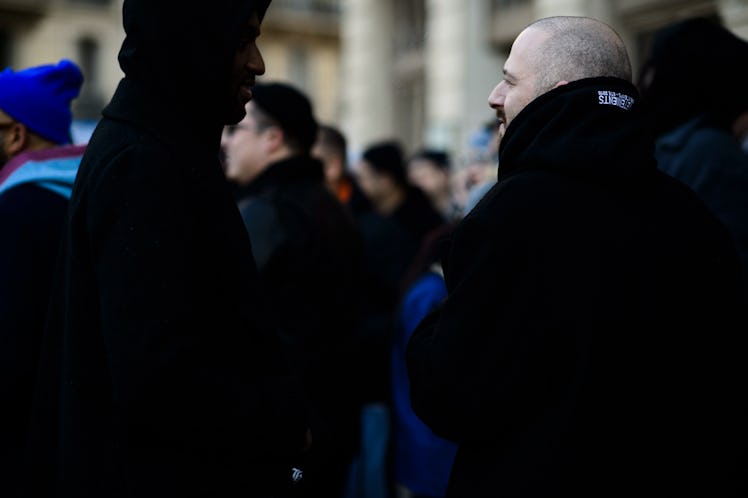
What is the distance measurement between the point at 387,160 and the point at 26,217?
171 inches

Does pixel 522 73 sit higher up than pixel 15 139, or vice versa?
pixel 522 73

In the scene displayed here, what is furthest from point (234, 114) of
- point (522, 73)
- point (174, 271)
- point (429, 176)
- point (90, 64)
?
point (90, 64)

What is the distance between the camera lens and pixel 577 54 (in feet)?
6.63

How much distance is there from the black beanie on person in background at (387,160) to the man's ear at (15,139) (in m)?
3.81

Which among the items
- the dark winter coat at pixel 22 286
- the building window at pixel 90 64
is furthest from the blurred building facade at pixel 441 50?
the building window at pixel 90 64

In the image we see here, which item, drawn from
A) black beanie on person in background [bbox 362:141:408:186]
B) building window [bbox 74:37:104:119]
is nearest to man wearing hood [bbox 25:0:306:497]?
black beanie on person in background [bbox 362:141:408:186]

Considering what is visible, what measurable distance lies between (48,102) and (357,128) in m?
14.5

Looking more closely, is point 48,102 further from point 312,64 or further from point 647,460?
point 312,64

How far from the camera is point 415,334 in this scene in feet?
6.82

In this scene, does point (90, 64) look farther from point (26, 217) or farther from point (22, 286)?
point (22, 286)

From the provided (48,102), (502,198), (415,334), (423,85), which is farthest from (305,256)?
(423,85)

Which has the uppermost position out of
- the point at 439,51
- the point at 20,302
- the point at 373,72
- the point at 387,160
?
the point at 20,302

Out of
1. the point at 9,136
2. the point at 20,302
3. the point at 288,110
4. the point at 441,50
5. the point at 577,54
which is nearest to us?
the point at 577,54

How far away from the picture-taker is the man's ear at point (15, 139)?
9.71 ft
